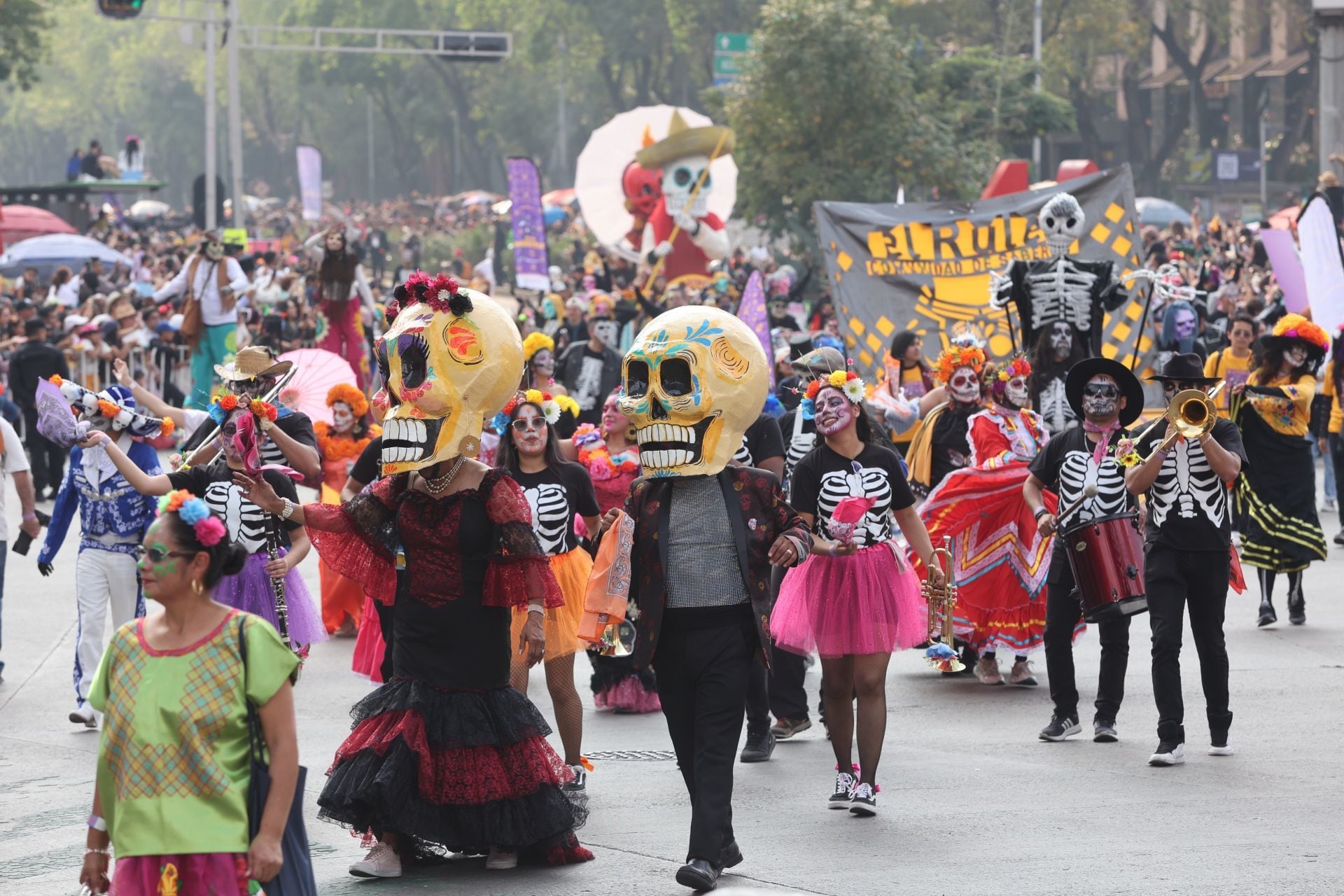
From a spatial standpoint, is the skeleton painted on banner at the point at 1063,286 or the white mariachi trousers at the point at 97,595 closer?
the white mariachi trousers at the point at 97,595

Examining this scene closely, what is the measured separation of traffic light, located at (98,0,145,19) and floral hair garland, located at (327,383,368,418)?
63.0 ft

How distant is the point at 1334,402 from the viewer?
14914mm

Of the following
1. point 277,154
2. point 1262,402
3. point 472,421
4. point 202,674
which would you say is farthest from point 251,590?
point 277,154

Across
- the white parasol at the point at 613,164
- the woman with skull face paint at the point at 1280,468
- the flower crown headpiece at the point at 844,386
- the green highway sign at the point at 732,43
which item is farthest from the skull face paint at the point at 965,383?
the green highway sign at the point at 732,43

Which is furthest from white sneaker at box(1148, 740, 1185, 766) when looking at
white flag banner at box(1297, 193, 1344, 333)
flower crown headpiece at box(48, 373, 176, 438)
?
white flag banner at box(1297, 193, 1344, 333)

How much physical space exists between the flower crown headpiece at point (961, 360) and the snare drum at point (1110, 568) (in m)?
2.11

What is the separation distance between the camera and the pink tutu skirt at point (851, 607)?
801 centimetres

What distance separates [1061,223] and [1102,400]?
415cm

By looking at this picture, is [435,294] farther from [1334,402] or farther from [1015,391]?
[1334,402]

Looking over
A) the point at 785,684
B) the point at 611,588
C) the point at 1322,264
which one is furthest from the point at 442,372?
the point at 1322,264

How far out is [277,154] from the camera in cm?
10512

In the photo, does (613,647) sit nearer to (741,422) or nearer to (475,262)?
(741,422)

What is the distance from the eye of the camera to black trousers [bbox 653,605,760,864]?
6857mm

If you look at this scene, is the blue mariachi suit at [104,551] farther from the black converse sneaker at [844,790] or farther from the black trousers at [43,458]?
the black trousers at [43,458]
